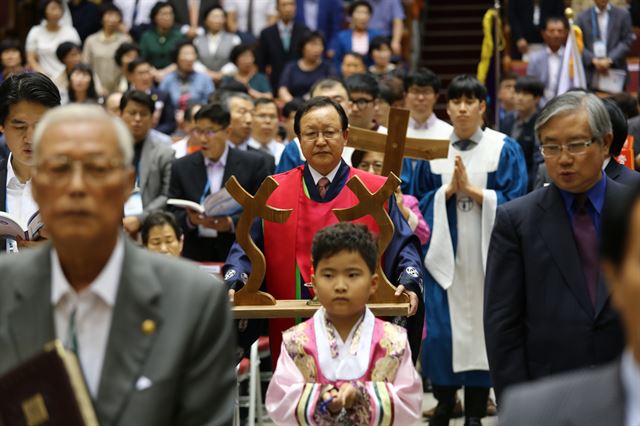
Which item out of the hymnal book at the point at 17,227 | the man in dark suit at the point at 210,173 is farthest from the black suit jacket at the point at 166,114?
the hymnal book at the point at 17,227

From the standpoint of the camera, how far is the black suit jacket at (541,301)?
4.61m

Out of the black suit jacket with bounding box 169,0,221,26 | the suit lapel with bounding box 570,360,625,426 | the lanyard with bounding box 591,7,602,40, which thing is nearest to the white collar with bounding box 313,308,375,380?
the suit lapel with bounding box 570,360,625,426

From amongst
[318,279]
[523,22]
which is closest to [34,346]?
[318,279]

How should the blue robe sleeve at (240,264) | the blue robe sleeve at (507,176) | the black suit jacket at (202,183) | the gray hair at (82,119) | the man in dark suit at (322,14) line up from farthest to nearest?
1. the man in dark suit at (322,14)
2. the black suit jacket at (202,183)
3. the blue robe sleeve at (507,176)
4. the blue robe sleeve at (240,264)
5. the gray hair at (82,119)

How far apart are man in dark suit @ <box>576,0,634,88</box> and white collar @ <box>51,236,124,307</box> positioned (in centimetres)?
1022

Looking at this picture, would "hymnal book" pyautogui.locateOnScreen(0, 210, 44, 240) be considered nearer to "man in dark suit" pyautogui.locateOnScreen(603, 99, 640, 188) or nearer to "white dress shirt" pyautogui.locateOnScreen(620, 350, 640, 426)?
"man in dark suit" pyautogui.locateOnScreen(603, 99, 640, 188)

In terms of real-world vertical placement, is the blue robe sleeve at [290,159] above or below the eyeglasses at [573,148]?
below

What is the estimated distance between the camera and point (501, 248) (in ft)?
15.8

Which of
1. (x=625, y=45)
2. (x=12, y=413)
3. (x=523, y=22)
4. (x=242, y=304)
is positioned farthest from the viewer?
(x=523, y=22)

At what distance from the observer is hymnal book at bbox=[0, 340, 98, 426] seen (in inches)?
121

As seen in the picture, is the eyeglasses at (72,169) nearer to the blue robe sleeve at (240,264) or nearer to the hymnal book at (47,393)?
the hymnal book at (47,393)

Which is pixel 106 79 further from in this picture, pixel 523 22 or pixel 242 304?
pixel 242 304

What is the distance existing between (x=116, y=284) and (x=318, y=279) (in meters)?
1.67

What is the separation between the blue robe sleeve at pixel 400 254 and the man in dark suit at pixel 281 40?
320 inches
